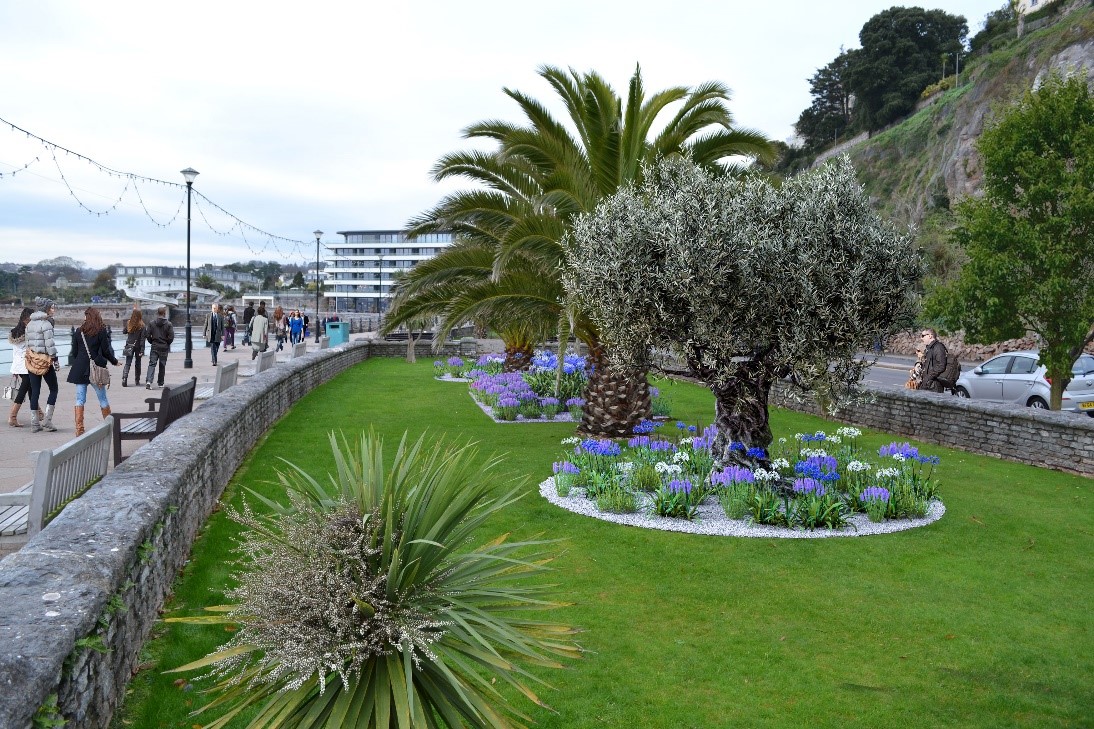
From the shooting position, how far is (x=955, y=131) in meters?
45.8

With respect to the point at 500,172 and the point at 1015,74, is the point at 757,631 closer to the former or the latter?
the point at 500,172

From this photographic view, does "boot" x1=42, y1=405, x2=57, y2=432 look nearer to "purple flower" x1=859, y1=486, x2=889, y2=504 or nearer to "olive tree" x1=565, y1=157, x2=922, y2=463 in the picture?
"olive tree" x1=565, y1=157, x2=922, y2=463

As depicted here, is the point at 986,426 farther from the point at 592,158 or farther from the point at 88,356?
the point at 88,356

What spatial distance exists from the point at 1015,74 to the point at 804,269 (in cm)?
4414

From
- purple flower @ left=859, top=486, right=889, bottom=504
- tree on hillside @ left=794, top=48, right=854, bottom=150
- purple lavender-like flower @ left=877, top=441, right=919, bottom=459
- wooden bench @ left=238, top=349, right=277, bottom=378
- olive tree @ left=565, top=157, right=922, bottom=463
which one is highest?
tree on hillside @ left=794, top=48, right=854, bottom=150

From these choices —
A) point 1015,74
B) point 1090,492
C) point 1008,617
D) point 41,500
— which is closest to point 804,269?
point 1008,617

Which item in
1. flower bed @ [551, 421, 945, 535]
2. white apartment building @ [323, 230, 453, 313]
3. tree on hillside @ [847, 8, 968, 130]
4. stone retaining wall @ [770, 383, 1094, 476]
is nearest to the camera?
flower bed @ [551, 421, 945, 535]

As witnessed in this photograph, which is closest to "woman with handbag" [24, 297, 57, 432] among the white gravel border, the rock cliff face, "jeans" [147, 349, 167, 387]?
"jeans" [147, 349, 167, 387]

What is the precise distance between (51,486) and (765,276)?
6.51 metres

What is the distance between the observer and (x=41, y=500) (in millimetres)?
4766

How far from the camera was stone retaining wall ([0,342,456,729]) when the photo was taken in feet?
8.82

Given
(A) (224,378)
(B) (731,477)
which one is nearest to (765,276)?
(B) (731,477)

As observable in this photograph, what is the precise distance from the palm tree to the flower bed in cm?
248

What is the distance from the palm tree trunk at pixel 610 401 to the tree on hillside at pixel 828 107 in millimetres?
68700
